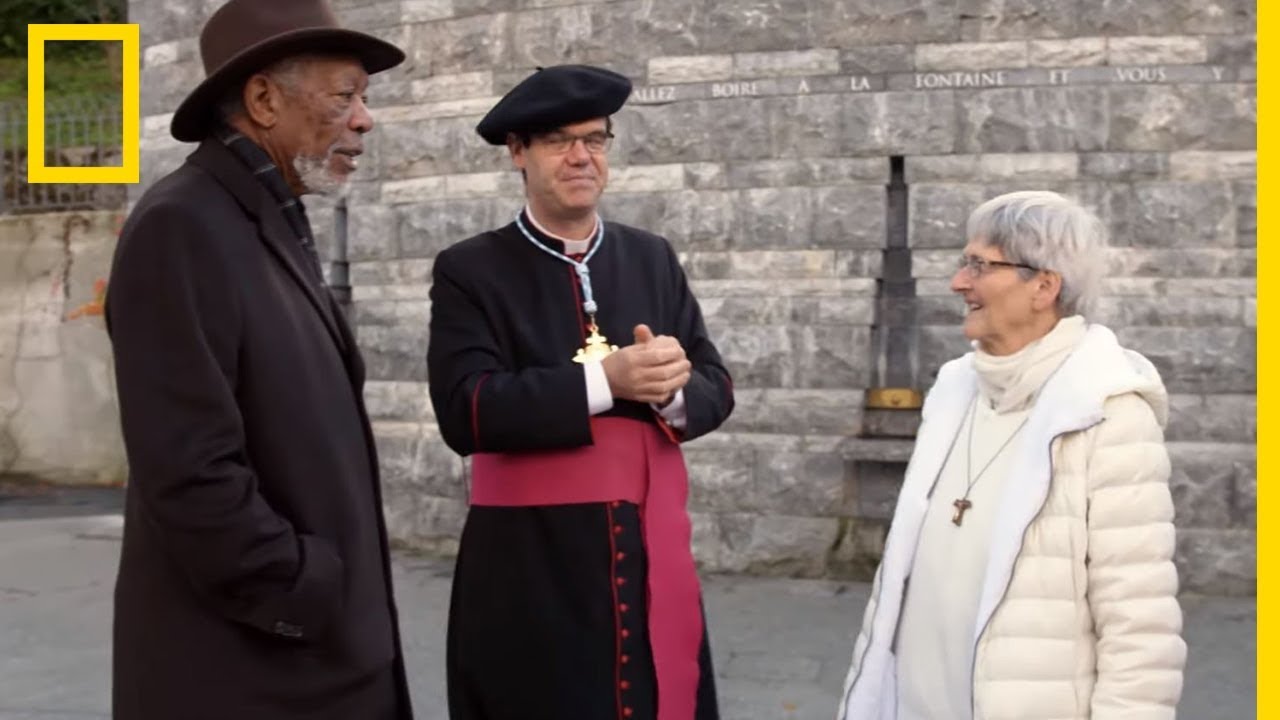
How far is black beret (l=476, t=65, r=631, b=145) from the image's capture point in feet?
10.8

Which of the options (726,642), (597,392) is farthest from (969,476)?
(726,642)

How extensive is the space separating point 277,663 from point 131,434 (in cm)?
46

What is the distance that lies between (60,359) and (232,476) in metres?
10.5

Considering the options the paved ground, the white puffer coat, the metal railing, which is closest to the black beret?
the white puffer coat

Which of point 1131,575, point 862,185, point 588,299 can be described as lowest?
point 1131,575

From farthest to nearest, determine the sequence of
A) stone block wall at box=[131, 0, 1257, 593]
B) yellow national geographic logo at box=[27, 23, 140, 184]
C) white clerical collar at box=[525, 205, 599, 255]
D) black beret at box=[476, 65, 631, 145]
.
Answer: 1. yellow national geographic logo at box=[27, 23, 140, 184]
2. stone block wall at box=[131, 0, 1257, 593]
3. white clerical collar at box=[525, 205, 599, 255]
4. black beret at box=[476, 65, 631, 145]

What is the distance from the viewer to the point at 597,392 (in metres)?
3.22

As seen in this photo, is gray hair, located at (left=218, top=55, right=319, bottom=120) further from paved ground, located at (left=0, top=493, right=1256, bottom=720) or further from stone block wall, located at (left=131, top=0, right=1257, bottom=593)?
stone block wall, located at (left=131, top=0, right=1257, bottom=593)

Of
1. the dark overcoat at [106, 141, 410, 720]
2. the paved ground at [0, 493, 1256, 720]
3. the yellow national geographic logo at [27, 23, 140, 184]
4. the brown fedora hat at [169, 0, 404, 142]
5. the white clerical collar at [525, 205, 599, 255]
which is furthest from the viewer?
the yellow national geographic logo at [27, 23, 140, 184]

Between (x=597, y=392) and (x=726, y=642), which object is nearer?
(x=597, y=392)

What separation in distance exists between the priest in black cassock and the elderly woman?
485mm

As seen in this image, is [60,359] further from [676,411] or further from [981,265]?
[981,265]

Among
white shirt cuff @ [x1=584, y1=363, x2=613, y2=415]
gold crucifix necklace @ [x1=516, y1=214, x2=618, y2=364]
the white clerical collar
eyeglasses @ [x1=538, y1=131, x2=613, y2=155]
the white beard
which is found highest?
eyeglasses @ [x1=538, y1=131, x2=613, y2=155]

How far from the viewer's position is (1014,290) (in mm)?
3008
